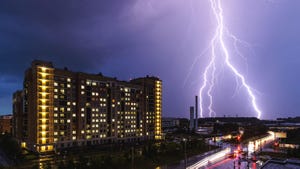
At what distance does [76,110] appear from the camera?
76188mm

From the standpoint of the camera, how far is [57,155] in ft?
212

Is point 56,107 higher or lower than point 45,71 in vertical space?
lower

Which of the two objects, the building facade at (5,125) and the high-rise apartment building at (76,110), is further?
the building facade at (5,125)

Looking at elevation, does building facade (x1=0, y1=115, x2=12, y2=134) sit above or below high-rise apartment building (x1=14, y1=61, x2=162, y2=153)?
below

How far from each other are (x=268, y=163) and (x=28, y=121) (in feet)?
211

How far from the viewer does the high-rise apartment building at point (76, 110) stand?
68.6m

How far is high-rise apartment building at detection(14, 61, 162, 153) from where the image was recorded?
68.6 m

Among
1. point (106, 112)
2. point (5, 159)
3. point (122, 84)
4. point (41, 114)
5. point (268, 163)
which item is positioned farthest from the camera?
point (122, 84)

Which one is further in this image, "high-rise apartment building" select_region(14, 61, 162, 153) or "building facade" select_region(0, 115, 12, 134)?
"building facade" select_region(0, 115, 12, 134)

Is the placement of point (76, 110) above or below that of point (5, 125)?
above

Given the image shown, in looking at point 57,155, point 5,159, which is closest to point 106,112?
point 57,155

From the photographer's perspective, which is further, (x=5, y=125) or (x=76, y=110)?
(x=5, y=125)

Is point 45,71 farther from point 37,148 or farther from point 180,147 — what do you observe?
point 180,147

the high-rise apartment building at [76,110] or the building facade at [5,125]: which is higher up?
the high-rise apartment building at [76,110]
